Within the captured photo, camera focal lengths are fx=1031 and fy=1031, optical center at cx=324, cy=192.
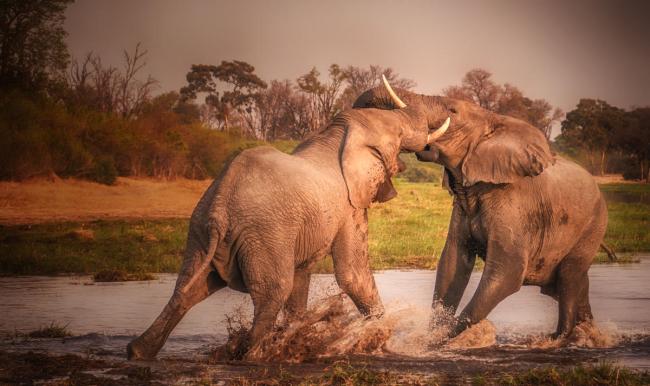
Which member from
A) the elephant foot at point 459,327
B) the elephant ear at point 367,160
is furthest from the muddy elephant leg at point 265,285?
the elephant foot at point 459,327

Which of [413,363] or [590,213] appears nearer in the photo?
[413,363]

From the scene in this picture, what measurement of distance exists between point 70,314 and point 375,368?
3.93 meters

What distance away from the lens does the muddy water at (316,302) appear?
27.1 feet

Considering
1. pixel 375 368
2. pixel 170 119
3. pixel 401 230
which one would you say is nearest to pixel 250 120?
pixel 170 119

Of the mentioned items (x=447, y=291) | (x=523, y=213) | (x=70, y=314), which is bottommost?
(x=70, y=314)

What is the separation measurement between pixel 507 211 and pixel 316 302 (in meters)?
1.78

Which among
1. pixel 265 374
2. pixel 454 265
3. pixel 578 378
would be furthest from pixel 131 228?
pixel 578 378

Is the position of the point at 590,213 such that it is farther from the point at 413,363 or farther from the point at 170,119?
the point at 170,119

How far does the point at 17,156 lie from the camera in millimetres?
21734

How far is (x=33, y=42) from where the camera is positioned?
101 feet

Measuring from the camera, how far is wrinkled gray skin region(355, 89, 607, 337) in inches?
337

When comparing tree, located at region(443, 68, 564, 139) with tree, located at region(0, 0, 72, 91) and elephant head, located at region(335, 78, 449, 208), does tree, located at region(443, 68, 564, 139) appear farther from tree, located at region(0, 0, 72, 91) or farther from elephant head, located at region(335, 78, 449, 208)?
elephant head, located at region(335, 78, 449, 208)

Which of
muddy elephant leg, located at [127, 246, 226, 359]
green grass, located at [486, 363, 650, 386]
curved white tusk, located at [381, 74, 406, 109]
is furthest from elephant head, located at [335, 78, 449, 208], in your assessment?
Result: green grass, located at [486, 363, 650, 386]

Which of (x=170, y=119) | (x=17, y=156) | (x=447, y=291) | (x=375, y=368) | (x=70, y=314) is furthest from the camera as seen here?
(x=170, y=119)
